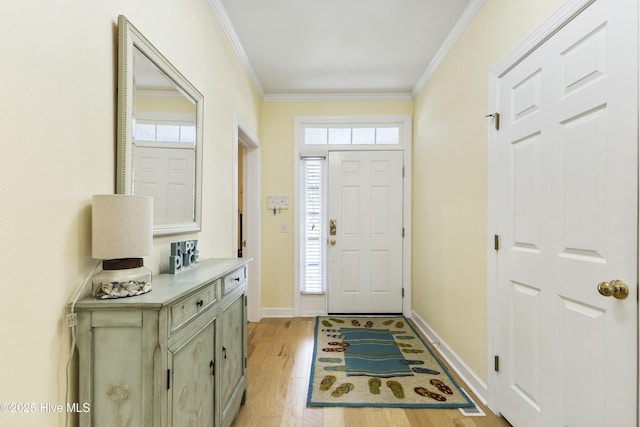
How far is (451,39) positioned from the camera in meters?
2.58

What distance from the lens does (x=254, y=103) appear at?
11.3ft

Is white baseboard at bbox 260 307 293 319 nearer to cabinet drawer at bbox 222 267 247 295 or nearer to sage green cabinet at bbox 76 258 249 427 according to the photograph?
cabinet drawer at bbox 222 267 247 295

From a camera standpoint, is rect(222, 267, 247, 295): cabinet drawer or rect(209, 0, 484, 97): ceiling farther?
rect(209, 0, 484, 97): ceiling

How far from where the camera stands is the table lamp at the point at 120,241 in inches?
39.4

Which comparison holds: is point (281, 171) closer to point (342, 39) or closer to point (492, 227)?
point (342, 39)

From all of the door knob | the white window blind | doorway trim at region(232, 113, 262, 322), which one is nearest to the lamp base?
the door knob

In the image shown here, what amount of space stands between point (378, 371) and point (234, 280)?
1.43 metres

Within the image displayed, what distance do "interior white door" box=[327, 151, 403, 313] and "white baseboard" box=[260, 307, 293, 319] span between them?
812mm

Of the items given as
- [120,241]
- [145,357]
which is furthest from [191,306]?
[120,241]

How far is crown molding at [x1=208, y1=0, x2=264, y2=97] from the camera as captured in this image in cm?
220

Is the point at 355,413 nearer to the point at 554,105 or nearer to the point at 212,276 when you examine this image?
the point at 212,276

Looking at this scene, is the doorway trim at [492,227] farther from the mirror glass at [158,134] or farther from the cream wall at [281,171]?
the cream wall at [281,171]

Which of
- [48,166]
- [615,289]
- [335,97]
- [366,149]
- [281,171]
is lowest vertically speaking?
[615,289]

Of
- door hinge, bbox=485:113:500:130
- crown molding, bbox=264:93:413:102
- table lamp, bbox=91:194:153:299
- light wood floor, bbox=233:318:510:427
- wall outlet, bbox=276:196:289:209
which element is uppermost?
crown molding, bbox=264:93:413:102
